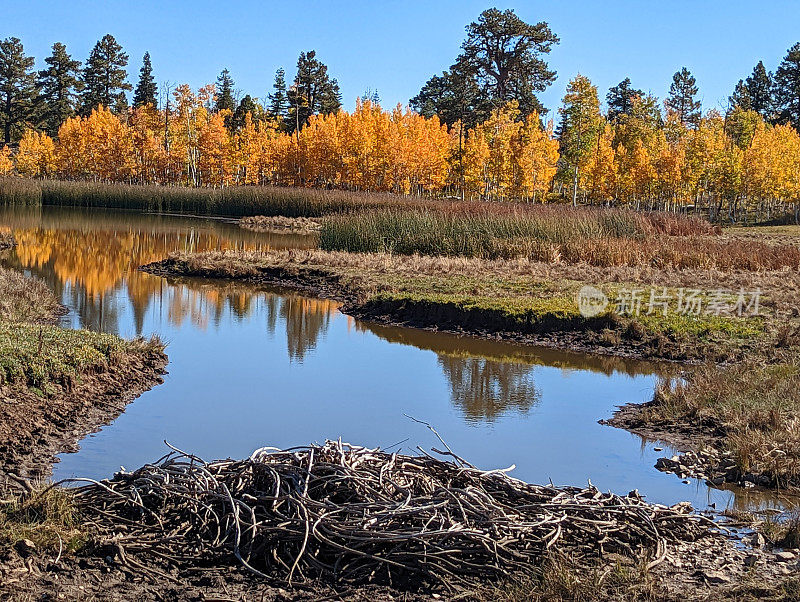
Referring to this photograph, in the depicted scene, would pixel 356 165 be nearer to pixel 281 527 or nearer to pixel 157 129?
pixel 157 129

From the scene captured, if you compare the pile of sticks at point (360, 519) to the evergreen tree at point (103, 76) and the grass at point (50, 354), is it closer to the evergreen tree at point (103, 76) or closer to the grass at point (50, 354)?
the grass at point (50, 354)

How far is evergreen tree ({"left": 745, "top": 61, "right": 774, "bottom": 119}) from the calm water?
70.0m

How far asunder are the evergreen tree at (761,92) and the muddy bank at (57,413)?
7746 cm

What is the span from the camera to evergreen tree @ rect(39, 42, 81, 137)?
3199 inches

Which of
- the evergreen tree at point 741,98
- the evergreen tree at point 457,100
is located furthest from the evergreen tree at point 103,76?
the evergreen tree at point 741,98

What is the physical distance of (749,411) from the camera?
8945 millimetres

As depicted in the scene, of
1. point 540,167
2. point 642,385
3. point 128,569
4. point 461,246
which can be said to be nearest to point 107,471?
point 128,569

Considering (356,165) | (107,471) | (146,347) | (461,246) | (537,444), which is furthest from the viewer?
(356,165)

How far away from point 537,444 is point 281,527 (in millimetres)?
4508

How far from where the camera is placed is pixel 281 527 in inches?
203

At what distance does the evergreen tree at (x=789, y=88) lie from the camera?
7225cm

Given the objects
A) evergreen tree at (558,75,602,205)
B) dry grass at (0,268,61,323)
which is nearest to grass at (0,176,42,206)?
evergreen tree at (558,75,602,205)

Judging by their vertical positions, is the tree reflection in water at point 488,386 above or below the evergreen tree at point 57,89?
below

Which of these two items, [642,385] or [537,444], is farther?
[642,385]
